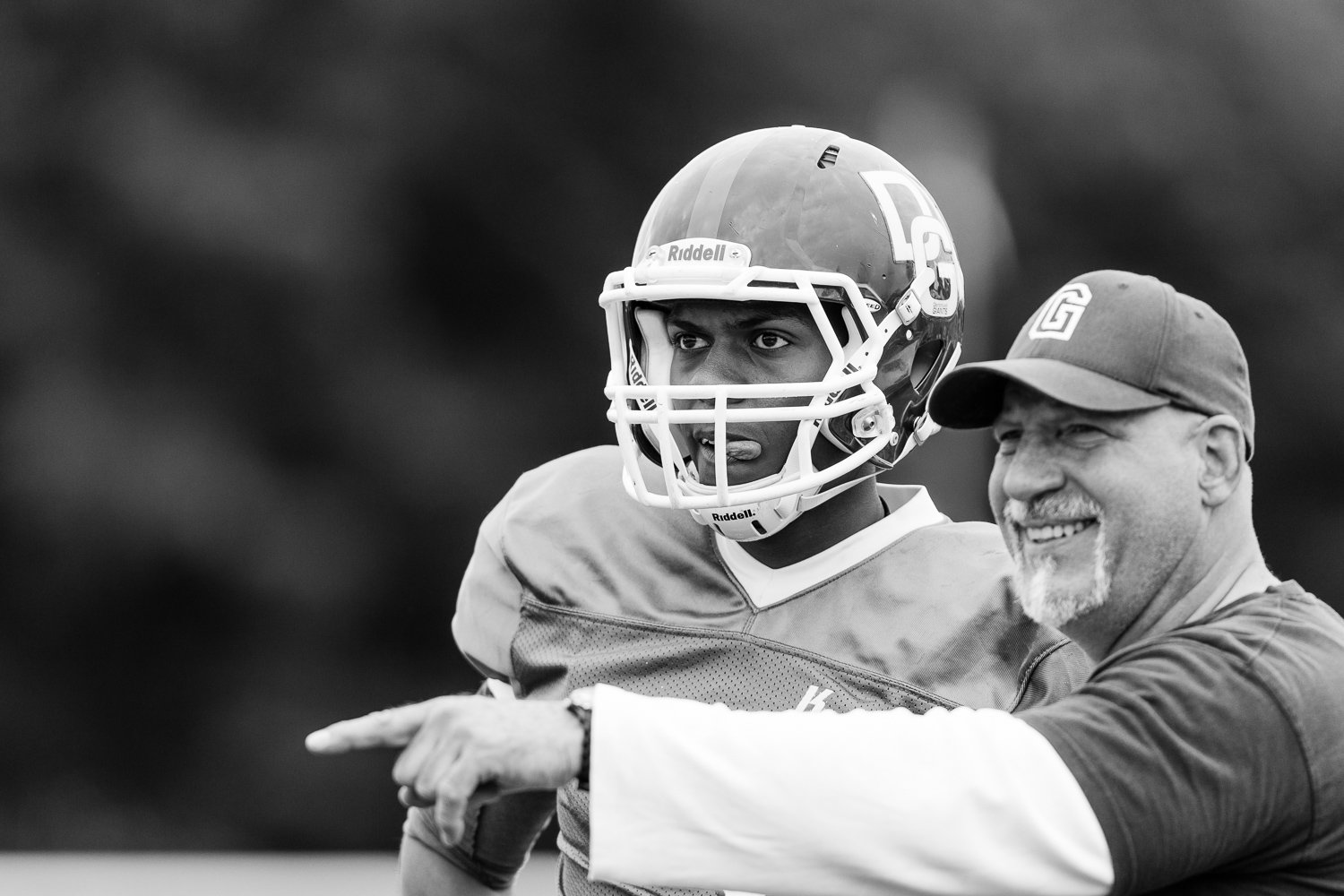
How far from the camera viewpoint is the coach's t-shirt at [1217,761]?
1.07m

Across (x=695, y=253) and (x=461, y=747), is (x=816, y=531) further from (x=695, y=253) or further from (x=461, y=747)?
(x=461, y=747)

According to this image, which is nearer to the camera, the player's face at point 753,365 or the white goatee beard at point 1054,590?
the white goatee beard at point 1054,590

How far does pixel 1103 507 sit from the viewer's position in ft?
4.25

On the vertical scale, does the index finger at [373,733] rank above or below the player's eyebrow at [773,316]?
below

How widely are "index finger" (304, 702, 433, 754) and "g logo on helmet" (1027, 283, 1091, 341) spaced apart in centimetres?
60

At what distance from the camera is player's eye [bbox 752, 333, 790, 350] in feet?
5.22

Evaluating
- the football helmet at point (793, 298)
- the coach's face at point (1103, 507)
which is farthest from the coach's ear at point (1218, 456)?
the football helmet at point (793, 298)

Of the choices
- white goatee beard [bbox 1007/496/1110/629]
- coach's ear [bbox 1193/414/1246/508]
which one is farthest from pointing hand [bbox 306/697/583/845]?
coach's ear [bbox 1193/414/1246/508]

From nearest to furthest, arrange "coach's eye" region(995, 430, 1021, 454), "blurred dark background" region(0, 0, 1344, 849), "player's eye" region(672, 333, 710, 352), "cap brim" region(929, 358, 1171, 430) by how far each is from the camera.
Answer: "cap brim" region(929, 358, 1171, 430), "coach's eye" region(995, 430, 1021, 454), "player's eye" region(672, 333, 710, 352), "blurred dark background" region(0, 0, 1344, 849)

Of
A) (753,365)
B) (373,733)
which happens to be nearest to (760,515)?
(753,365)

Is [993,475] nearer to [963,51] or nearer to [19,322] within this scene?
[963,51]

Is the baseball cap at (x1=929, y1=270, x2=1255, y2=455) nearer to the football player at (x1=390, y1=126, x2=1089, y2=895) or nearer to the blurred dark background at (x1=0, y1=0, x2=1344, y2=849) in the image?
the football player at (x1=390, y1=126, x2=1089, y2=895)

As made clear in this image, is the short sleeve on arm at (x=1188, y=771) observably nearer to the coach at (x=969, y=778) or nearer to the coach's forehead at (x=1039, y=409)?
the coach at (x=969, y=778)

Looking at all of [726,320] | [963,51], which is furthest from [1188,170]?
[726,320]
